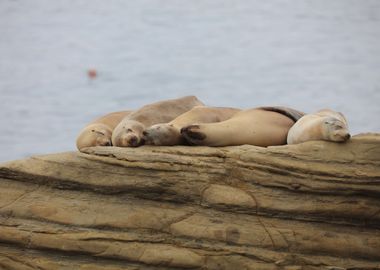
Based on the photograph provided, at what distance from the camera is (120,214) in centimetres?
657

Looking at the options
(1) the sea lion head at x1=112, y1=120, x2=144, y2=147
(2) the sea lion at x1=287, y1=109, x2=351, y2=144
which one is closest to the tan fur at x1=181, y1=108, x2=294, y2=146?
(2) the sea lion at x1=287, y1=109, x2=351, y2=144

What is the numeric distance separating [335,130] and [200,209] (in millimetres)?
931

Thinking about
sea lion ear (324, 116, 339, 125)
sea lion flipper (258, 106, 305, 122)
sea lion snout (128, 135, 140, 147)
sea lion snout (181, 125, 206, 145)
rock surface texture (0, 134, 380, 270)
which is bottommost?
rock surface texture (0, 134, 380, 270)

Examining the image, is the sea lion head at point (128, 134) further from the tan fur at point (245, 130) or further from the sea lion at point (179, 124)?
the tan fur at point (245, 130)

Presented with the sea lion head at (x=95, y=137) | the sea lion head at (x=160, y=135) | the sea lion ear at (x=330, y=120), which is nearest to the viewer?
the sea lion ear at (x=330, y=120)

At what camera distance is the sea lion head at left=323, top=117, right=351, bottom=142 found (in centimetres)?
671

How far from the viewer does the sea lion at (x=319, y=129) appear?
6727 millimetres

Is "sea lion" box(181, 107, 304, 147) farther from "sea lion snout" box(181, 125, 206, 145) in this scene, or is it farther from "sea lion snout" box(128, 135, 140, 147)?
"sea lion snout" box(128, 135, 140, 147)

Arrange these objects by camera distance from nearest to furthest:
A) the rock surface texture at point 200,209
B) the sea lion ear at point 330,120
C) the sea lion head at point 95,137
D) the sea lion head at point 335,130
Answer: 1. the rock surface texture at point 200,209
2. the sea lion head at point 335,130
3. the sea lion ear at point 330,120
4. the sea lion head at point 95,137

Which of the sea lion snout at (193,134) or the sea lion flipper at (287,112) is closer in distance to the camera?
the sea lion snout at (193,134)

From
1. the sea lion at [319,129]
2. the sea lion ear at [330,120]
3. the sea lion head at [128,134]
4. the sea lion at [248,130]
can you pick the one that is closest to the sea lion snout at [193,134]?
the sea lion at [248,130]

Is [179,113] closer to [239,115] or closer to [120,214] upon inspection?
[239,115]

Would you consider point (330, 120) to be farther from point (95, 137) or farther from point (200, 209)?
point (95, 137)

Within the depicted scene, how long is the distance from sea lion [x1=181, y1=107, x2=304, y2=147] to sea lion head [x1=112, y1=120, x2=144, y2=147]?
0.28 meters
